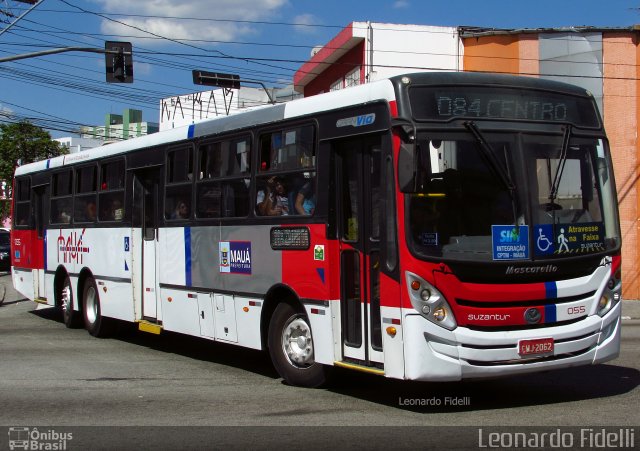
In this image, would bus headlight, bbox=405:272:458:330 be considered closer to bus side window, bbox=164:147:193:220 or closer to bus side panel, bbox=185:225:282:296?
bus side panel, bbox=185:225:282:296

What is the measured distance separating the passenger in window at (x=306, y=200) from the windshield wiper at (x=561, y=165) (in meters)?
2.46

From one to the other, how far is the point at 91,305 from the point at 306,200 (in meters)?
7.20

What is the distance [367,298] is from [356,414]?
112 cm

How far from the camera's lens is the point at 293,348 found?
9.09 m

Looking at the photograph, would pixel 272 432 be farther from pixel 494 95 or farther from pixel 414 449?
pixel 494 95

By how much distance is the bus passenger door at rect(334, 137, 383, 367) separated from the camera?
25.8 feet

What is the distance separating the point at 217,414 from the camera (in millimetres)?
7824

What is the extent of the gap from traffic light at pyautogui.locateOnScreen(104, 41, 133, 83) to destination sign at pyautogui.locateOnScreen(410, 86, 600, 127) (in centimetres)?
1578

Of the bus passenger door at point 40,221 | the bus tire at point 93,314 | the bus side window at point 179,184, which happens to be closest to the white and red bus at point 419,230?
the bus side window at point 179,184

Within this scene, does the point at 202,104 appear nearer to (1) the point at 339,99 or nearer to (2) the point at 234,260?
(2) the point at 234,260

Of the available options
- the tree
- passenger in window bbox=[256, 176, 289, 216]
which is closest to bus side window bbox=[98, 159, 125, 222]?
passenger in window bbox=[256, 176, 289, 216]

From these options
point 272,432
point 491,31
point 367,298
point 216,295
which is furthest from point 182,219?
point 491,31

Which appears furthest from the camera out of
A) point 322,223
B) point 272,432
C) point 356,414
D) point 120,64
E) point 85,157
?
point 120,64

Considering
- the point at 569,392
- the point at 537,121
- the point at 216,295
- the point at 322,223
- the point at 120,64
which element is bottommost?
the point at 569,392
